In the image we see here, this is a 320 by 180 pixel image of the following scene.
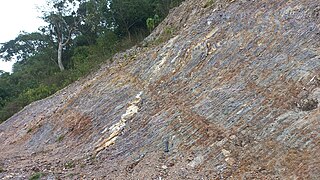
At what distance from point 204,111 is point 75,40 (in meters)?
20.4

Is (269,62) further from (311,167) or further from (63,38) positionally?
(63,38)

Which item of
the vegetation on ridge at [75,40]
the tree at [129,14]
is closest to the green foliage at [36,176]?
the vegetation on ridge at [75,40]

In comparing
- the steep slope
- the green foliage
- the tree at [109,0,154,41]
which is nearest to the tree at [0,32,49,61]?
the tree at [109,0,154,41]

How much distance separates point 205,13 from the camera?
1339cm

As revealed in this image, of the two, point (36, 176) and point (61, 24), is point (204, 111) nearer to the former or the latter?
point (36, 176)

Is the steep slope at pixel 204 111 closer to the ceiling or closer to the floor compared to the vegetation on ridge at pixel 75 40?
closer to the floor

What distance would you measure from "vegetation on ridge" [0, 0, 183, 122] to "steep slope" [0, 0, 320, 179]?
6.20m

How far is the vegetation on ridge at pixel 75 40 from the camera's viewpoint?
20250mm

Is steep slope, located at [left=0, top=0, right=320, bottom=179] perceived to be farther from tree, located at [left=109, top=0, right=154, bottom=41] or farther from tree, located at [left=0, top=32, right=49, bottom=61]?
tree, located at [left=0, top=32, right=49, bottom=61]

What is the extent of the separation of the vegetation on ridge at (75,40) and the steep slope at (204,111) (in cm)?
620

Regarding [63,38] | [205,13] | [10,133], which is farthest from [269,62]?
[63,38]

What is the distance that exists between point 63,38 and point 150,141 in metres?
20.6

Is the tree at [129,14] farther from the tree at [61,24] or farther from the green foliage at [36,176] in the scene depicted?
the green foliage at [36,176]

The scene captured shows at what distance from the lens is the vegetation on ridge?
20.2 meters
